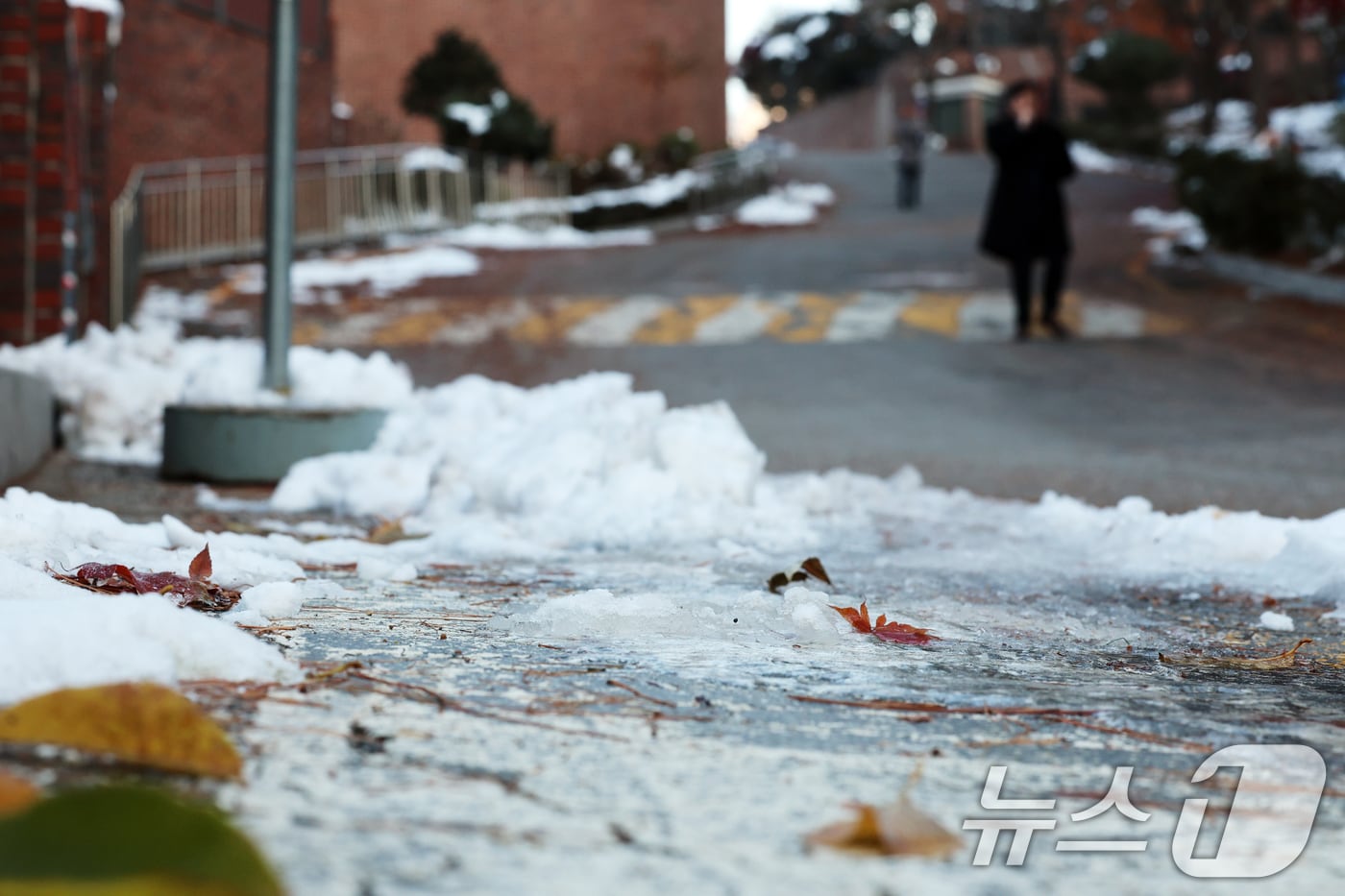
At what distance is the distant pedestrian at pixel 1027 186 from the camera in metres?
10.9

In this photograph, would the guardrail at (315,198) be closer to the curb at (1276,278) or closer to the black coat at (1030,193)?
the black coat at (1030,193)

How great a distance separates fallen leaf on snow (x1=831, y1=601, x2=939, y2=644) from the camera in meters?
2.90

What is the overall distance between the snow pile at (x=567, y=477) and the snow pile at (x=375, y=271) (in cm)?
846

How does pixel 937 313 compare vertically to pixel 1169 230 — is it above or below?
below

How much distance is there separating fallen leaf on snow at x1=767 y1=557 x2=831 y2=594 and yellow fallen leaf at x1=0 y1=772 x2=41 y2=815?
208cm

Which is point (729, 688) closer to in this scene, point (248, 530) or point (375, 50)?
point (248, 530)

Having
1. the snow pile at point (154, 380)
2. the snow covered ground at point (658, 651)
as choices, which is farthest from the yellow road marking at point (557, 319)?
the snow covered ground at point (658, 651)

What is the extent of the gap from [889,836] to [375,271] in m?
14.7

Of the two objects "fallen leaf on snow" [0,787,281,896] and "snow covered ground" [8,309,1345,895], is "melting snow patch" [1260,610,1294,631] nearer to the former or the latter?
"snow covered ground" [8,309,1345,895]

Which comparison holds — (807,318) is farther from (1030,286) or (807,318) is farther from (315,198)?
(315,198)

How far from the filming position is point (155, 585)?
9.48ft

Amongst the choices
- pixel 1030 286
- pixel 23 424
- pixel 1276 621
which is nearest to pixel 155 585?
pixel 1276 621

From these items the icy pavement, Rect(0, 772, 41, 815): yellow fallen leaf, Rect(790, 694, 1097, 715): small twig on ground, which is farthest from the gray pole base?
Rect(0, 772, 41, 815): yellow fallen leaf

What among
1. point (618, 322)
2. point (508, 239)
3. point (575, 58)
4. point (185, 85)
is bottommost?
point (618, 322)
